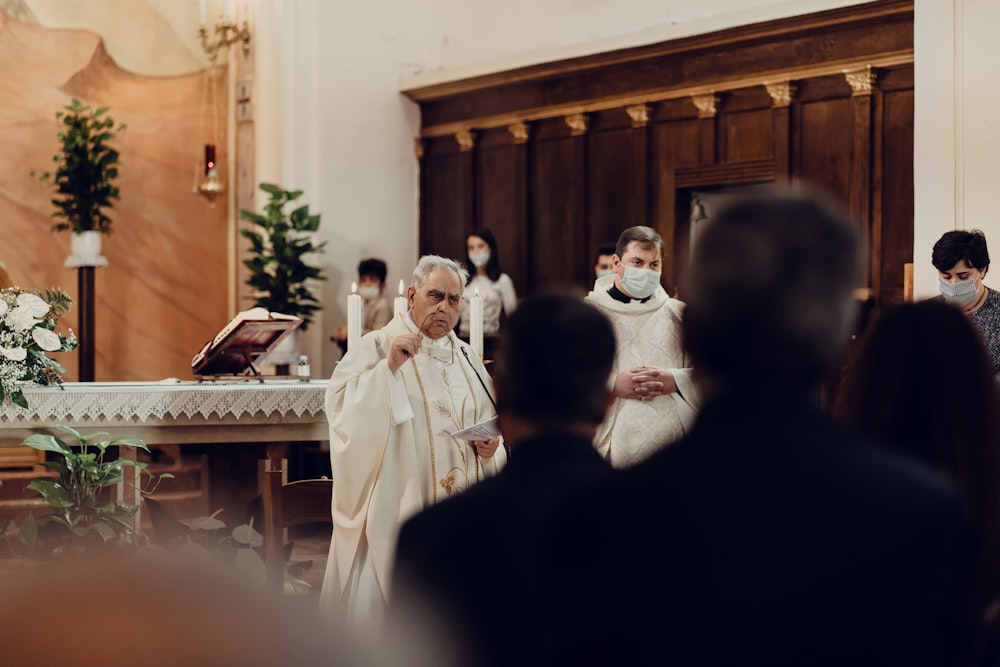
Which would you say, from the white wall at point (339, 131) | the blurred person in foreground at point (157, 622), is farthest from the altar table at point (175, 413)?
the blurred person in foreground at point (157, 622)

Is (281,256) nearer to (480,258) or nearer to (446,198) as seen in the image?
(480,258)

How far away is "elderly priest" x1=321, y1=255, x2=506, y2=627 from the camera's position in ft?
15.7

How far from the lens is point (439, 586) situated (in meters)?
1.45

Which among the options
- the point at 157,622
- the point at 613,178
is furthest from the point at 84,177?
the point at 157,622

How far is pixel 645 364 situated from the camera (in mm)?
5020

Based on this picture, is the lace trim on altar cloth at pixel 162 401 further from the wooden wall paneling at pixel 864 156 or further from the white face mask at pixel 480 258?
the wooden wall paneling at pixel 864 156

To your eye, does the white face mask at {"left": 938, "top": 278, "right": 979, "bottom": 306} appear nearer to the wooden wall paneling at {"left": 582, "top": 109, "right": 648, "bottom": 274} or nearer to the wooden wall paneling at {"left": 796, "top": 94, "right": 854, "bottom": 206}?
the wooden wall paneling at {"left": 796, "top": 94, "right": 854, "bottom": 206}

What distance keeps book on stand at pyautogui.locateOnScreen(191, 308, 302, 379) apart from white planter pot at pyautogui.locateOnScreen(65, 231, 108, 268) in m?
3.87

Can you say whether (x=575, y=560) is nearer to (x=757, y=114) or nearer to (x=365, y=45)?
(x=757, y=114)

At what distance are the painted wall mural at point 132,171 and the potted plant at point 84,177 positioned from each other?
2.16 ft

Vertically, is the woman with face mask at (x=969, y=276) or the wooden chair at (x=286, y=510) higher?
the woman with face mask at (x=969, y=276)

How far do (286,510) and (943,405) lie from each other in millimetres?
3030

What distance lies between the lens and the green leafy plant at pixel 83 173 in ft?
33.7

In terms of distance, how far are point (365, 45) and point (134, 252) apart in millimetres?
2930
